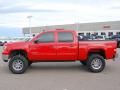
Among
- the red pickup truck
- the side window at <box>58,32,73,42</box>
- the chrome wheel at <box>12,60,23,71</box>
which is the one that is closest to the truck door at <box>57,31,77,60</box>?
the red pickup truck

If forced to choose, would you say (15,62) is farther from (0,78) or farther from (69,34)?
(69,34)

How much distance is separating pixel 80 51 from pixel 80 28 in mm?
69039

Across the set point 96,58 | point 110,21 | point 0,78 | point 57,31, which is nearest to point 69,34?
point 57,31

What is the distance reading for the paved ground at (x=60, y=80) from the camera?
29.2 feet

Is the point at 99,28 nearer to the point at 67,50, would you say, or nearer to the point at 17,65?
the point at 67,50

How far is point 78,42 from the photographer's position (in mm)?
12211

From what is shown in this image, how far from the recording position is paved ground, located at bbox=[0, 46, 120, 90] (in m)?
8.91

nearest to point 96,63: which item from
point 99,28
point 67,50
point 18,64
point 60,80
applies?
point 67,50

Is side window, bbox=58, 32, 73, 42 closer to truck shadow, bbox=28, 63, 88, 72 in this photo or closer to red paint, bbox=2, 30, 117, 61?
red paint, bbox=2, 30, 117, 61

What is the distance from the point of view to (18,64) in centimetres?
1210

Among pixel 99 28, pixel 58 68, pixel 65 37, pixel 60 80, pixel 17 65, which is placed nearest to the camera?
pixel 60 80

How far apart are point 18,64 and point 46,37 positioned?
1723 millimetres

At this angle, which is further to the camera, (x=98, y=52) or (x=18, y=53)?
(x=98, y=52)

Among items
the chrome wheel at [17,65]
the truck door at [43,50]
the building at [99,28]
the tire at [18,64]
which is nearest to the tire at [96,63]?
the truck door at [43,50]
